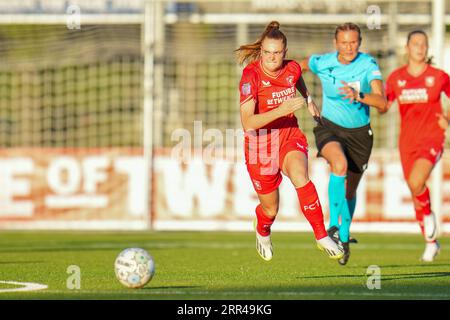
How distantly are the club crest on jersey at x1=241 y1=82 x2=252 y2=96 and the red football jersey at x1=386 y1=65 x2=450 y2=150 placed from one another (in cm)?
342

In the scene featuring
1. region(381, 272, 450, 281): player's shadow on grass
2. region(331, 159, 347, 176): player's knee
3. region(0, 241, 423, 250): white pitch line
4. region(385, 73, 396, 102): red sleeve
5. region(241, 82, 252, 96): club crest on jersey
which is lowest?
region(0, 241, 423, 250): white pitch line

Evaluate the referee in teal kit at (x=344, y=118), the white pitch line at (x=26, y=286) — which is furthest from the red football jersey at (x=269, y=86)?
the white pitch line at (x=26, y=286)

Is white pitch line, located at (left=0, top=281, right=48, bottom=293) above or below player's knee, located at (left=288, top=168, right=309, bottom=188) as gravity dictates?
below

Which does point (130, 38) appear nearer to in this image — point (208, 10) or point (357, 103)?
point (208, 10)

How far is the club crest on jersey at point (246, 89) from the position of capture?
9445 millimetres

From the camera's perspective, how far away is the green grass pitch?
326 inches

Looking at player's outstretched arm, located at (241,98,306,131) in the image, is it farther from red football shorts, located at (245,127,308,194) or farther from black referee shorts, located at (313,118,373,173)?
black referee shorts, located at (313,118,373,173)

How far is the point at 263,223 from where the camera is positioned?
10453 millimetres

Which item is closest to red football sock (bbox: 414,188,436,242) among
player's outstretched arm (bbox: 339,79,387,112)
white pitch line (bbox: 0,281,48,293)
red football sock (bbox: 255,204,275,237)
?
player's outstretched arm (bbox: 339,79,387,112)

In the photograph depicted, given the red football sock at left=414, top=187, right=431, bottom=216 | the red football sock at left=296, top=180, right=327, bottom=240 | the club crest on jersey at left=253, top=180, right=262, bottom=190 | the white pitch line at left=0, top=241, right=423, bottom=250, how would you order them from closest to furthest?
1. the red football sock at left=296, top=180, right=327, bottom=240
2. the club crest on jersey at left=253, top=180, right=262, bottom=190
3. the red football sock at left=414, top=187, right=431, bottom=216
4. the white pitch line at left=0, top=241, right=423, bottom=250

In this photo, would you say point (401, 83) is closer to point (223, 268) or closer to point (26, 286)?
point (223, 268)

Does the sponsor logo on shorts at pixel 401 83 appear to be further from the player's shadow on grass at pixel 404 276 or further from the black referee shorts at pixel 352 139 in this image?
the player's shadow on grass at pixel 404 276

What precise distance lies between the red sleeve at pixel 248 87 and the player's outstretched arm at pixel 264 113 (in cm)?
5

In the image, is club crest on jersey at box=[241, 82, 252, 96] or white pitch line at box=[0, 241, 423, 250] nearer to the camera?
club crest on jersey at box=[241, 82, 252, 96]
